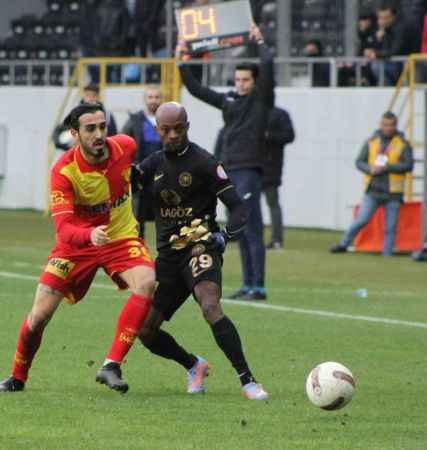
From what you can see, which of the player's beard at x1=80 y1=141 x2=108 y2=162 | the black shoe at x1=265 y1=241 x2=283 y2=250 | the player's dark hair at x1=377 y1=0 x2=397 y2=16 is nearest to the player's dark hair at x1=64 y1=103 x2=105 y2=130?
the player's beard at x1=80 y1=141 x2=108 y2=162

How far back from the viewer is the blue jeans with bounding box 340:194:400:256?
2077 centimetres

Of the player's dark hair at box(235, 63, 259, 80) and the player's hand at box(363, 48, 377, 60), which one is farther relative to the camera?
the player's hand at box(363, 48, 377, 60)

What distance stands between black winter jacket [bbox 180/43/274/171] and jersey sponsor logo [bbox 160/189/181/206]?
5298 mm

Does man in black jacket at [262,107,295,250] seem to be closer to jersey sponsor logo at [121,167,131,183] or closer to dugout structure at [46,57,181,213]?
dugout structure at [46,57,181,213]

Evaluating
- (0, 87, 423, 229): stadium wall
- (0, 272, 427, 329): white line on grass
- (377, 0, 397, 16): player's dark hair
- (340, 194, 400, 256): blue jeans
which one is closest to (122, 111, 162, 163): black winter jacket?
(0, 272, 427, 329): white line on grass

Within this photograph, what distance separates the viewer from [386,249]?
2094 cm

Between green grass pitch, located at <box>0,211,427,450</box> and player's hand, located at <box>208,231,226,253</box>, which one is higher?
player's hand, located at <box>208,231,226,253</box>

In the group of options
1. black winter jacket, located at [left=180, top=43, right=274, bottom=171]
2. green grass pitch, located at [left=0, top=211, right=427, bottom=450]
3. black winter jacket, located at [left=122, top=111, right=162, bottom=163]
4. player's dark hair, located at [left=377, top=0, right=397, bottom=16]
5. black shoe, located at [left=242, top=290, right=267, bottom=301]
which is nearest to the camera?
green grass pitch, located at [left=0, top=211, right=427, bottom=450]

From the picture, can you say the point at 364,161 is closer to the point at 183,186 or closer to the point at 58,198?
the point at 183,186

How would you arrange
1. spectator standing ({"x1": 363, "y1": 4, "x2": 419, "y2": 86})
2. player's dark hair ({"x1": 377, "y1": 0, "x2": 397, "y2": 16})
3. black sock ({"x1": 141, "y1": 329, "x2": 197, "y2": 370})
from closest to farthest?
black sock ({"x1": 141, "y1": 329, "x2": 197, "y2": 370}) < spectator standing ({"x1": 363, "y1": 4, "x2": 419, "y2": 86}) < player's dark hair ({"x1": 377, "y1": 0, "x2": 397, "y2": 16})

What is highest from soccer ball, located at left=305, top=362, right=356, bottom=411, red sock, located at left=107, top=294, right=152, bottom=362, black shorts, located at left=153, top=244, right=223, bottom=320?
black shorts, located at left=153, top=244, right=223, bottom=320

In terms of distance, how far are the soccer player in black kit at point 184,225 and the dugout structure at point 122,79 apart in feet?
49.9

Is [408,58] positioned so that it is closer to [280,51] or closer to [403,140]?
[403,140]

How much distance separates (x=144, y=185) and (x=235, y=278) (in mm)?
7892
